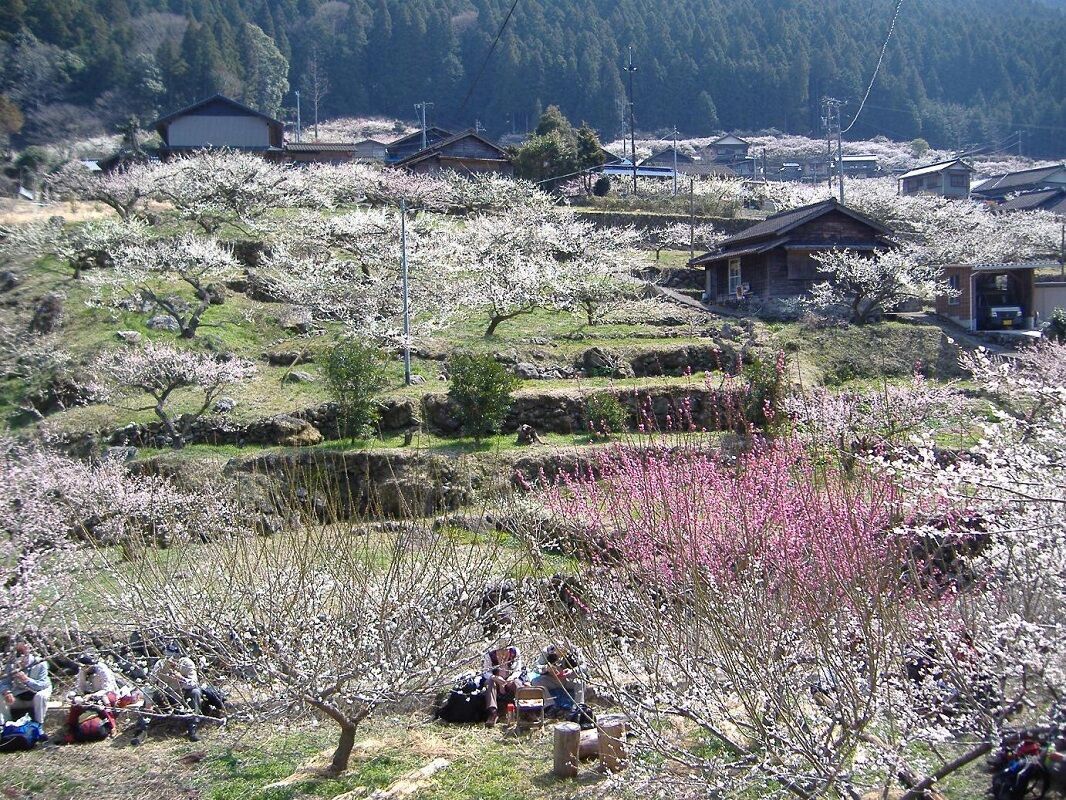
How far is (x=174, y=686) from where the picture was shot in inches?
338

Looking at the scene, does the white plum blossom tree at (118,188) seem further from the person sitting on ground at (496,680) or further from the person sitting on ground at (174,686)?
the person sitting on ground at (496,680)

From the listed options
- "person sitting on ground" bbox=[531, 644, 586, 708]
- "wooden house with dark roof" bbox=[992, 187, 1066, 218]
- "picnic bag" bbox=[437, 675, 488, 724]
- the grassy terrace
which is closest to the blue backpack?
"picnic bag" bbox=[437, 675, 488, 724]

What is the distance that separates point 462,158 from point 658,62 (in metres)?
50.7

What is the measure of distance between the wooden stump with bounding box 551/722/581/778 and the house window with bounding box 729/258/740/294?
996 inches

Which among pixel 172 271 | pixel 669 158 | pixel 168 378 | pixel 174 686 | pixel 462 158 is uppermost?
pixel 669 158

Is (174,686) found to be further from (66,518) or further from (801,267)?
(801,267)

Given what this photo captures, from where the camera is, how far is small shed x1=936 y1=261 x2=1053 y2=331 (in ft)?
91.6

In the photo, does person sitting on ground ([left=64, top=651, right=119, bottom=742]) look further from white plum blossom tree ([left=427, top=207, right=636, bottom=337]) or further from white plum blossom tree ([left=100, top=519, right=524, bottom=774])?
white plum blossom tree ([left=427, top=207, right=636, bottom=337])

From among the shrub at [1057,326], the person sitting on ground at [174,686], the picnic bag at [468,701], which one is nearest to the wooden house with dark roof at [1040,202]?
the shrub at [1057,326]

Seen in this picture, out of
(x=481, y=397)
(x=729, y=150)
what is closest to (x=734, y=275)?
(x=481, y=397)

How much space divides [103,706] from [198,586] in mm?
2933

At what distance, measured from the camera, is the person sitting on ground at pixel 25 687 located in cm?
936

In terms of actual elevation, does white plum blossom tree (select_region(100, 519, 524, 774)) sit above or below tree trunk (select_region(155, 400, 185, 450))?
below

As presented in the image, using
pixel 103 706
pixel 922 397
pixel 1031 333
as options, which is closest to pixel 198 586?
pixel 103 706
